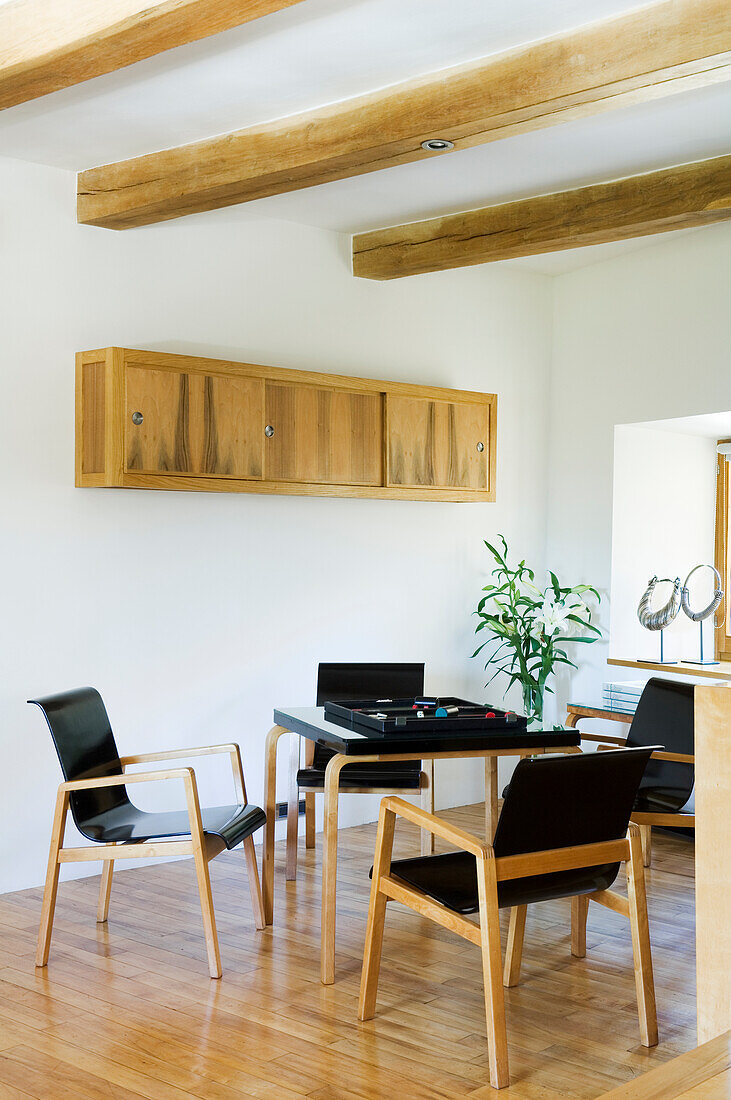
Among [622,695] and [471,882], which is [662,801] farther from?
[622,695]

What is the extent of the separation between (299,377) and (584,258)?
6.30ft

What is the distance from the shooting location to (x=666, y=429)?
6.24m

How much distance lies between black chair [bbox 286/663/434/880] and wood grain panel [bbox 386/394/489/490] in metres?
1.00

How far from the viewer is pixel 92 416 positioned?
4.55 m

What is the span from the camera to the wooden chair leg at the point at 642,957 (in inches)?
123

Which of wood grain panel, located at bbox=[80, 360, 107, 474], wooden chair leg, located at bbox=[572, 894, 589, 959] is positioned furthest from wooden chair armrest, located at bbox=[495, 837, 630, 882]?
wood grain panel, located at bbox=[80, 360, 107, 474]

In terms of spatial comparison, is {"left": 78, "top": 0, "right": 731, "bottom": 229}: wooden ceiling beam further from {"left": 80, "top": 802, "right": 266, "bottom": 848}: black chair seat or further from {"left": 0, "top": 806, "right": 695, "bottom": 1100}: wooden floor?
{"left": 0, "top": 806, "right": 695, "bottom": 1100}: wooden floor

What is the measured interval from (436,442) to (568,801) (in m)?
2.84

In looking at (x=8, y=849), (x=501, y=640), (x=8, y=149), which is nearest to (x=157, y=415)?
(x=8, y=149)

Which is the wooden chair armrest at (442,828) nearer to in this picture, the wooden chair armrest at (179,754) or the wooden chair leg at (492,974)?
the wooden chair leg at (492,974)

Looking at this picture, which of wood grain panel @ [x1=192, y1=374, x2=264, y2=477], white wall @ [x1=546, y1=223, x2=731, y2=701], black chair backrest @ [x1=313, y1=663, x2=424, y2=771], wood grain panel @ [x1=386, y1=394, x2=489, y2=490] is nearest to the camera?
wood grain panel @ [x1=192, y1=374, x2=264, y2=477]

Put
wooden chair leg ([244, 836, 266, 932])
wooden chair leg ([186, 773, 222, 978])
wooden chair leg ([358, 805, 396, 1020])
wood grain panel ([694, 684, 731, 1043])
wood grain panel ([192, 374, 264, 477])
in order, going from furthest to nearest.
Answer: wood grain panel ([192, 374, 264, 477]) < wooden chair leg ([244, 836, 266, 932]) < wooden chair leg ([186, 773, 222, 978]) < wooden chair leg ([358, 805, 396, 1020]) < wood grain panel ([694, 684, 731, 1043])

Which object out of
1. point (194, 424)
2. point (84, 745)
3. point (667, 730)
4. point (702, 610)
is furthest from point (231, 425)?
point (702, 610)

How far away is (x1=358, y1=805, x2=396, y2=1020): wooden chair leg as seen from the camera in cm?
325
